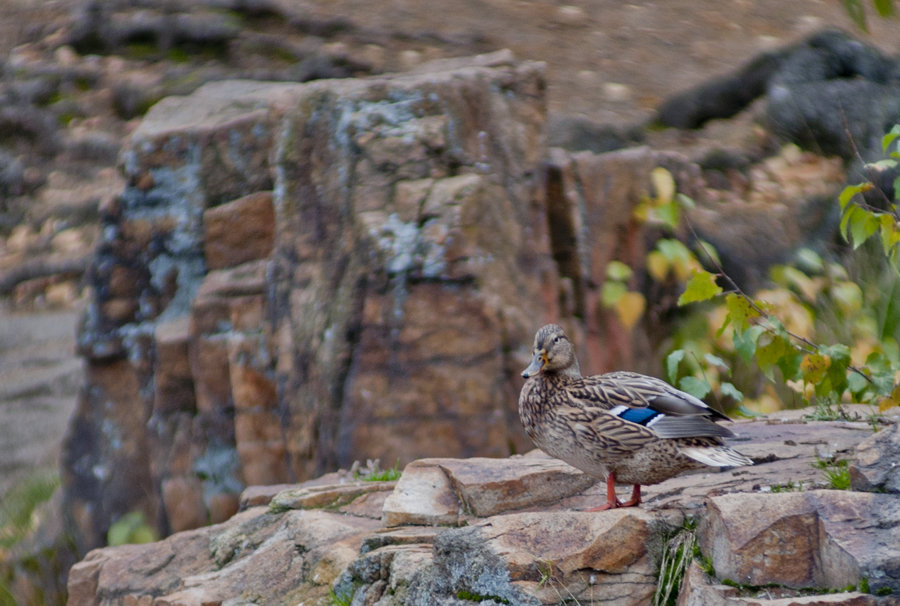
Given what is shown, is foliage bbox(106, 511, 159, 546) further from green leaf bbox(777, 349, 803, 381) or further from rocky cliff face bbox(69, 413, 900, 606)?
green leaf bbox(777, 349, 803, 381)

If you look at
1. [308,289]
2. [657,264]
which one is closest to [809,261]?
[657,264]

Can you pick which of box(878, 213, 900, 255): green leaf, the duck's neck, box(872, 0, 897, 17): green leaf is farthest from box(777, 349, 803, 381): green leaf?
box(872, 0, 897, 17): green leaf

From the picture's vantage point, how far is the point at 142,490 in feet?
23.9

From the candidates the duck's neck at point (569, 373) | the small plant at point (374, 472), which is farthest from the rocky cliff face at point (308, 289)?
the duck's neck at point (569, 373)

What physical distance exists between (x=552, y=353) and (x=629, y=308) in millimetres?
3365

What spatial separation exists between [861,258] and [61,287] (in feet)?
29.0

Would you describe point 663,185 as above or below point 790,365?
above

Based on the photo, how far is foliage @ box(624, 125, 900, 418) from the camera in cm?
516

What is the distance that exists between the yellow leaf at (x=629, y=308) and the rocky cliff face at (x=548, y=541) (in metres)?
2.03

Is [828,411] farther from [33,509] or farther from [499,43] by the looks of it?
[499,43]

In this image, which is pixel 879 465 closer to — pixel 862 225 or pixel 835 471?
pixel 835 471

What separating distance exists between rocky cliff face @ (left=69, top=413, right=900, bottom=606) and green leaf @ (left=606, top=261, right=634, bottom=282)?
2.17 metres

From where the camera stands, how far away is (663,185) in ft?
24.8

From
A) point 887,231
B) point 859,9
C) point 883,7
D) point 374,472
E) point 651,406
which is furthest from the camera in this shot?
point 374,472
